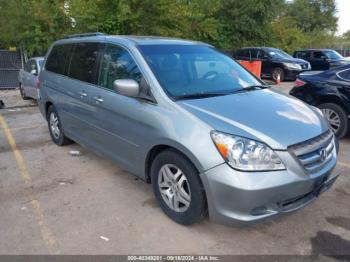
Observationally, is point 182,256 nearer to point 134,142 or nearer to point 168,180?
point 168,180

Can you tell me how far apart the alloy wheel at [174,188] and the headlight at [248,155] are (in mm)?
519

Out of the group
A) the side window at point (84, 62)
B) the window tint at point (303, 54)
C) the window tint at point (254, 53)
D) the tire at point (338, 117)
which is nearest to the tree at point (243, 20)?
the window tint at point (303, 54)

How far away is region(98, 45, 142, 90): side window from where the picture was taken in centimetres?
382

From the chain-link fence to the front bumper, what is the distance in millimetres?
13739

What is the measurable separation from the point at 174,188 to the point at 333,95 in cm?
399

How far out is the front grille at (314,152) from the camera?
2971mm

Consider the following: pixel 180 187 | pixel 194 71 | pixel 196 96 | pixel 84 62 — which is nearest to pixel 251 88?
pixel 194 71

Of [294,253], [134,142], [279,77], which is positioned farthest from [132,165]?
[279,77]

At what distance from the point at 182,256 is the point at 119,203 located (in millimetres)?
1187

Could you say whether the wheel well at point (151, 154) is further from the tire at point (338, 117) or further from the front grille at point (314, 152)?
the tire at point (338, 117)

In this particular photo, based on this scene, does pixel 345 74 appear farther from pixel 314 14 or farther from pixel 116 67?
pixel 314 14

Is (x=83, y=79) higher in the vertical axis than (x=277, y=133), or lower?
higher

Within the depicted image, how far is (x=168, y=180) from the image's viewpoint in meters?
3.41

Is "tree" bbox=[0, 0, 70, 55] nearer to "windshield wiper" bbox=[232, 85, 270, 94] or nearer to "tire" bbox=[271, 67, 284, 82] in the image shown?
"tire" bbox=[271, 67, 284, 82]
